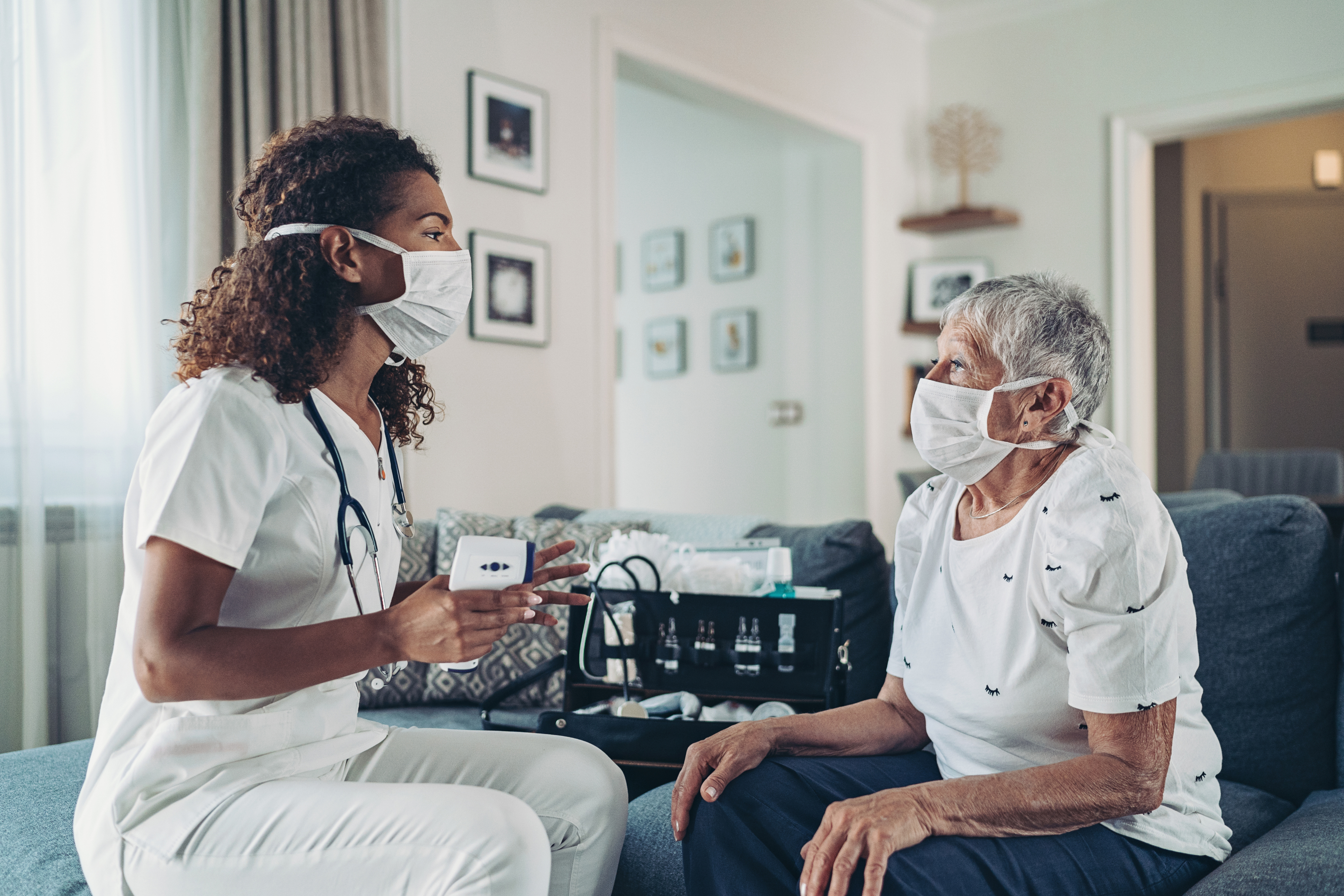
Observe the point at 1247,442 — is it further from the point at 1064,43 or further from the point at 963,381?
the point at 963,381

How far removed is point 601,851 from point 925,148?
4.57 metres

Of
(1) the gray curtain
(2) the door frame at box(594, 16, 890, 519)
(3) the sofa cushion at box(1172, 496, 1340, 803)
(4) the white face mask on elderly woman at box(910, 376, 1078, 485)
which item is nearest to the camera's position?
(4) the white face mask on elderly woman at box(910, 376, 1078, 485)

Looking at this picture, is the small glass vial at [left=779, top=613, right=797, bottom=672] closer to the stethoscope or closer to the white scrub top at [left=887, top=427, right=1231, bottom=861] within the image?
the white scrub top at [left=887, top=427, right=1231, bottom=861]

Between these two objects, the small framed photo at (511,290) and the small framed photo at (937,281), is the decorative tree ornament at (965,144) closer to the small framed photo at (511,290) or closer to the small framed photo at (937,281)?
the small framed photo at (937,281)

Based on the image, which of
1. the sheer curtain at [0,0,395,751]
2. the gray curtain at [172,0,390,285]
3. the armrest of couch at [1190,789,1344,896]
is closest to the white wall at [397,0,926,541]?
the gray curtain at [172,0,390,285]

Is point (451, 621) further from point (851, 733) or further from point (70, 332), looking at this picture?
point (70, 332)

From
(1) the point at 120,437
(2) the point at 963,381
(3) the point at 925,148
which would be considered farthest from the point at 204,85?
(3) the point at 925,148

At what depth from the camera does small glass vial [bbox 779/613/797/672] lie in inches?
71.8

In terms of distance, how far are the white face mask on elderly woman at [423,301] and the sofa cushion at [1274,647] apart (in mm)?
1225

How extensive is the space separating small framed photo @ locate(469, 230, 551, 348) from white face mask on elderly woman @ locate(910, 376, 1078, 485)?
2.14 m

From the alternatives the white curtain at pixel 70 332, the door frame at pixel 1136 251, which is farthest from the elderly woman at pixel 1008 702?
the door frame at pixel 1136 251

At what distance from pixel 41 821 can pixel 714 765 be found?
39.6 inches

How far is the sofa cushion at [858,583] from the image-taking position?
6.93ft

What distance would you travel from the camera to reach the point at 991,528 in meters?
1.37
